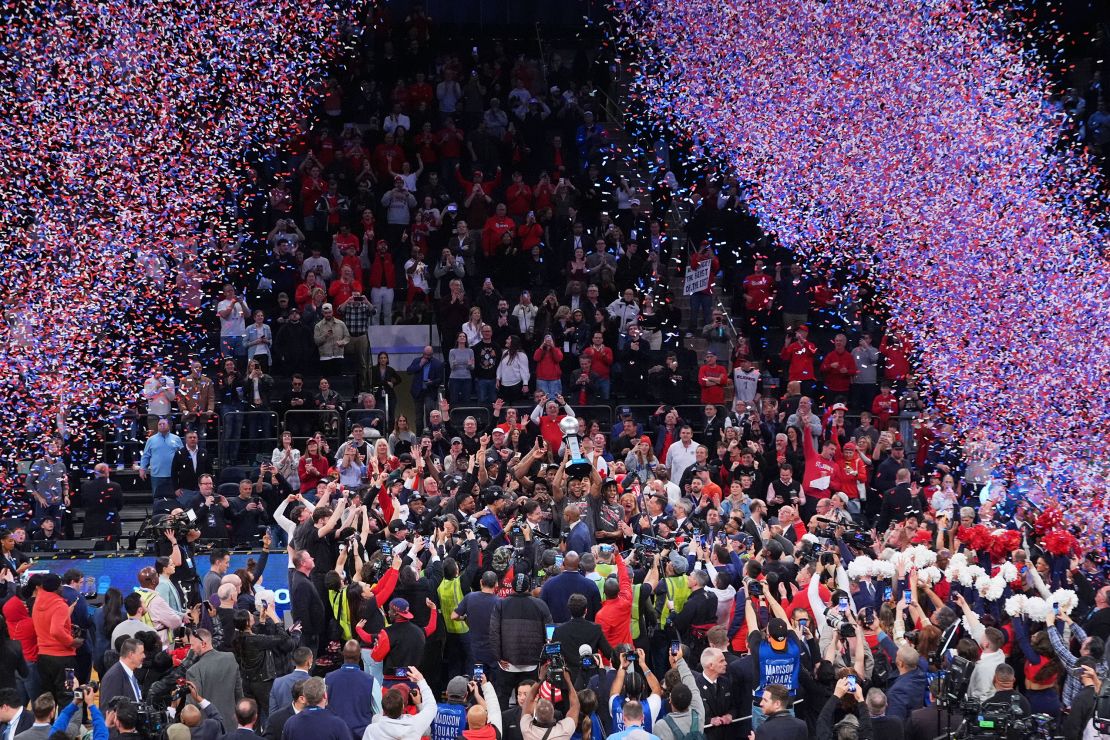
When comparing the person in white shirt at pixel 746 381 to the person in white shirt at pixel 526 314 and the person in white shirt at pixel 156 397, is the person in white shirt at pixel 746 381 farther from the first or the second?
the person in white shirt at pixel 156 397

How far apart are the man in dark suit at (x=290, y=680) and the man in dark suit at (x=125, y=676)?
35.3 inches

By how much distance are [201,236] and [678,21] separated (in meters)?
10.0

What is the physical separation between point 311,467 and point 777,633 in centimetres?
820

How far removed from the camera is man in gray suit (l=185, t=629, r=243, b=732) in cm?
992

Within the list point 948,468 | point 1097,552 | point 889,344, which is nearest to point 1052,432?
point 948,468

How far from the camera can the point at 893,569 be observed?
1200cm

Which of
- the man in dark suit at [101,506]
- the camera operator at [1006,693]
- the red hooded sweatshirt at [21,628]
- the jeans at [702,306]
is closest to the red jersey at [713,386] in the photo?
the jeans at [702,306]

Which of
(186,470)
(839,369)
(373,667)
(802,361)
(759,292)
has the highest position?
(759,292)

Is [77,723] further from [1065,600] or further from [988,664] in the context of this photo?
[1065,600]

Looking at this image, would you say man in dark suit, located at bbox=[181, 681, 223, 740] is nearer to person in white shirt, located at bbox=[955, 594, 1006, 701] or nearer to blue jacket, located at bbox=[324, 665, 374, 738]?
blue jacket, located at bbox=[324, 665, 374, 738]

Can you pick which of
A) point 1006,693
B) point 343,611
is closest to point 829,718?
point 1006,693

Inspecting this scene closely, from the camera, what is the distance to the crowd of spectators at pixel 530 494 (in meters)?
10.1

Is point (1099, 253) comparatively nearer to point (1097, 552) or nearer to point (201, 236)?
point (1097, 552)

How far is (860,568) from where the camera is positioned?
39.1ft
